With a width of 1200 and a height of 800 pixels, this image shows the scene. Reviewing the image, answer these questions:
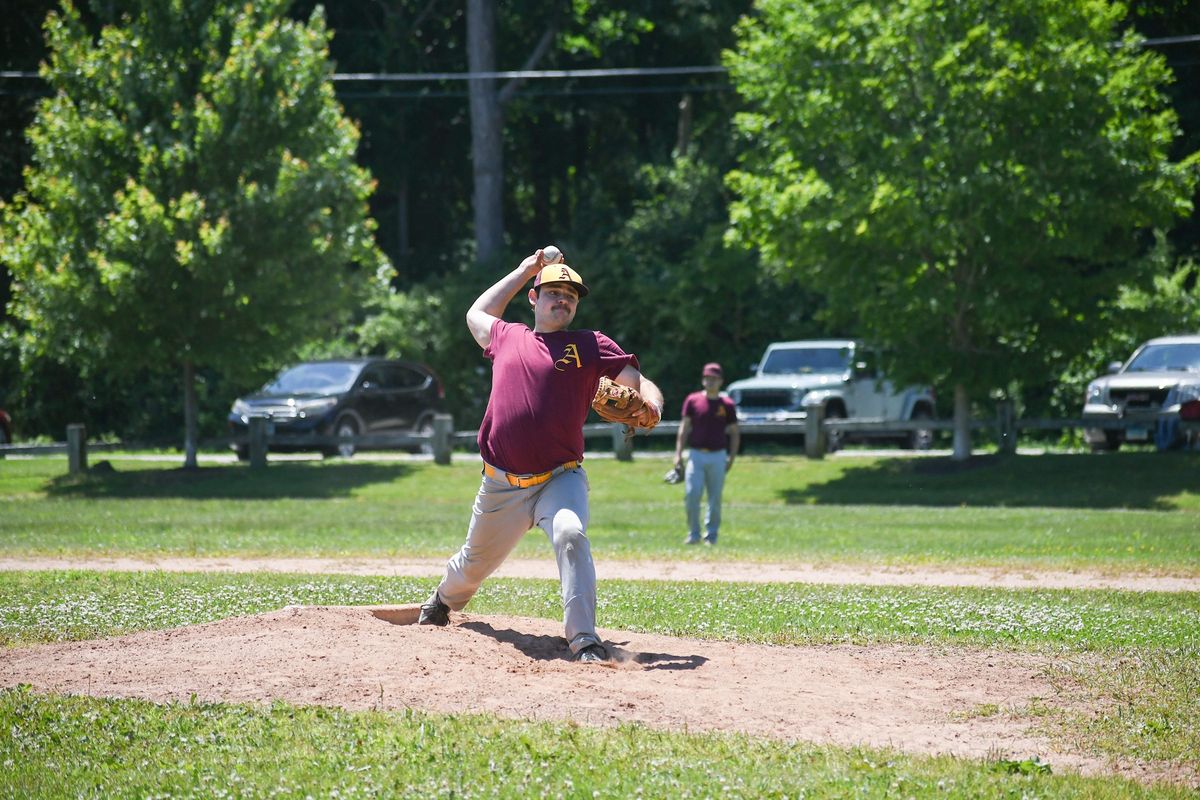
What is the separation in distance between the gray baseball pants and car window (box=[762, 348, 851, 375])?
21001mm

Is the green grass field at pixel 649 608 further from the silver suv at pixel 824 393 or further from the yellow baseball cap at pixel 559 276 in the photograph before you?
the silver suv at pixel 824 393

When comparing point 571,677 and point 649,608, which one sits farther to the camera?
point 649,608

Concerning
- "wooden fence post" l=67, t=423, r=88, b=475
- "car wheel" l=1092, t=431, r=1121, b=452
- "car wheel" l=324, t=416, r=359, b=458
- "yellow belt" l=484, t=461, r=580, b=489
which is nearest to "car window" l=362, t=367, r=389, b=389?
"car wheel" l=324, t=416, r=359, b=458

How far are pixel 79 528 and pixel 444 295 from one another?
19.7 m

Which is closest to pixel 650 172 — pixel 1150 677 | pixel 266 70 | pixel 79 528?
pixel 266 70

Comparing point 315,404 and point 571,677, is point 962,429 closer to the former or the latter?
point 315,404

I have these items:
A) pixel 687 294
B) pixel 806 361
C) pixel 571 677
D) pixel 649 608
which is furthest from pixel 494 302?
pixel 687 294

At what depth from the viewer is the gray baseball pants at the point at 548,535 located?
7.77 metres

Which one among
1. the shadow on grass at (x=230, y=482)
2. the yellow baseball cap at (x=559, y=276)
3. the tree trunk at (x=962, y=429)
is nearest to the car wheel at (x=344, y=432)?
the shadow on grass at (x=230, y=482)

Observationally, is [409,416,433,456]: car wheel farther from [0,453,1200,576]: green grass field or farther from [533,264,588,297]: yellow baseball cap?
[533,264,588,297]: yellow baseball cap

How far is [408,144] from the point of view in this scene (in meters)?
42.1

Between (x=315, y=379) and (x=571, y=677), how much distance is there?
73.6ft

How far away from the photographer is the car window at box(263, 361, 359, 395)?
2853cm

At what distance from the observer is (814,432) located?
2650 centimetres
